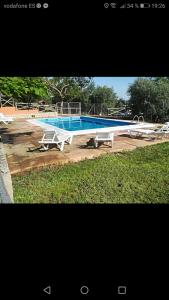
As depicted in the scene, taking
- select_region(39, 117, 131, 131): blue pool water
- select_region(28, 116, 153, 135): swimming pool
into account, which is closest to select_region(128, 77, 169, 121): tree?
select_region(28, 116, 153, 135): swimming pool

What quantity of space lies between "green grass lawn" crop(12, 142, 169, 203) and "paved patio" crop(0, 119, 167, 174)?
387 millimetres

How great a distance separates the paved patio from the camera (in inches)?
192

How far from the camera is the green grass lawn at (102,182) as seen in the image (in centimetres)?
312

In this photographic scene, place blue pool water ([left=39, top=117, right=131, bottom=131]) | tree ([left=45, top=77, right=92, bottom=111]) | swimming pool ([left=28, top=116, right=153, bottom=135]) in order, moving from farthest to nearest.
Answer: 1. blue pool water ([left=39, top=117, right=131, bottom=131])
2. swimming pool ([left=28, top=116, right=153, bottom=135])
3. tree ([left=45, top=77, right=92, bottom=111])

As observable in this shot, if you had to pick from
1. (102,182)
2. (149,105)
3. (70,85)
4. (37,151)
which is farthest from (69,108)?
(70,85)

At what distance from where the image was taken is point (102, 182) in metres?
3.79

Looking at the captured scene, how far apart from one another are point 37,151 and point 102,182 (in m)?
2.36

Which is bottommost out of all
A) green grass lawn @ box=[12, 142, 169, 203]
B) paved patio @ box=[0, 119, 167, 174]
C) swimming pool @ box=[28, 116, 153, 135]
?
green grass lawn @ box=[12, 142, 169, 203]
